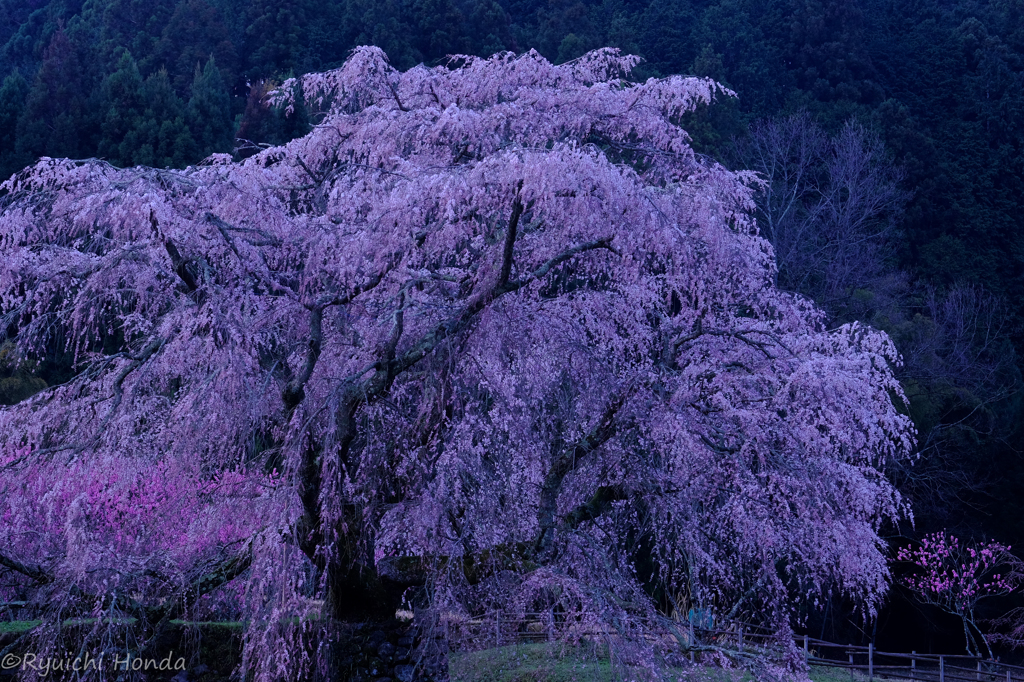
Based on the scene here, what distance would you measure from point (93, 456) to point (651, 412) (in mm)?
4194

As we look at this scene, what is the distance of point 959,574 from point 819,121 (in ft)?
45.5

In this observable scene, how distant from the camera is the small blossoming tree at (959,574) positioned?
1683 cm

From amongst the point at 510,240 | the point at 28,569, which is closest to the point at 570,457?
the point at 510,240

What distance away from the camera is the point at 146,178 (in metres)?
6.78

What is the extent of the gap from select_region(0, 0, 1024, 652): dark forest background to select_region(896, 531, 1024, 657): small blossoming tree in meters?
Answer: 0.68

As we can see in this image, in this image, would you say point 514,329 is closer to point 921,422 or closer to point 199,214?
point 199,214

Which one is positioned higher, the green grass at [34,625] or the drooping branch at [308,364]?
the drooping branch at [308,364]

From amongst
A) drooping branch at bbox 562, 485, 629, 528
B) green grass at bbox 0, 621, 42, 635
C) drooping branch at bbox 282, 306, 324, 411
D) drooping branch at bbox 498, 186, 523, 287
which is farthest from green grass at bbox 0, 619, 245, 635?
drooping branch at bbox 498, 186, 523, 287

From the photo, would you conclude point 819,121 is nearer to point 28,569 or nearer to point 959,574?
point 959,574

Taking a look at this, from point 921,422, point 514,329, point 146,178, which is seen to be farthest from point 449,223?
point 921,422

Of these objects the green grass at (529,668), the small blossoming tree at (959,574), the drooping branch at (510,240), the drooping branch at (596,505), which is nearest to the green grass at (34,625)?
the green grass at (529,668)

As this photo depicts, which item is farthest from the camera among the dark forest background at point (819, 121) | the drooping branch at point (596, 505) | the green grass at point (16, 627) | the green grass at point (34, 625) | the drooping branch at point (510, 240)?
the dark forest background at point (819, 121)

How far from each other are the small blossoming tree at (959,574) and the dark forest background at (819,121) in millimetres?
683

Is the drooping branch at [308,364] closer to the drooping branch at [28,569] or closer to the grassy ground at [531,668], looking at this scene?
the drooping branch at [28,569]
